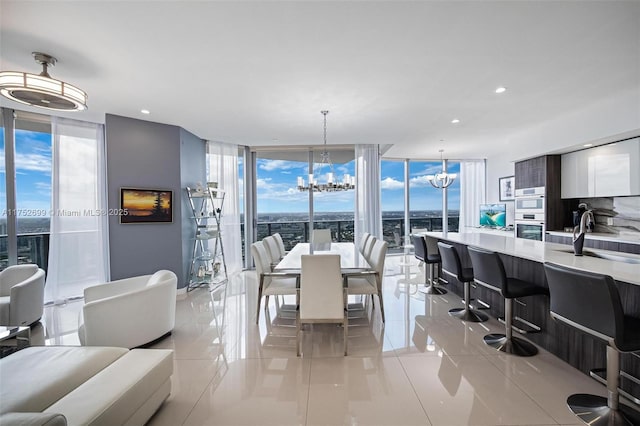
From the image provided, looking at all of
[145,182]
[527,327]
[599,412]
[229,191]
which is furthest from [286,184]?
[599,412]

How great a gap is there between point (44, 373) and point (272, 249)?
2.84 meters

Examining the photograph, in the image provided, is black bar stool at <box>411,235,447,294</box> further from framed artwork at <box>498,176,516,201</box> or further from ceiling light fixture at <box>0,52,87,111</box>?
ceiling light fixture at <box>0,52,87,111</box>

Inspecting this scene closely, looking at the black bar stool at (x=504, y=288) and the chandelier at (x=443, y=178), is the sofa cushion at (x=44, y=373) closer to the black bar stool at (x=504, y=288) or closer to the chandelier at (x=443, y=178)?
the black bar stool at (x=504, y=288)

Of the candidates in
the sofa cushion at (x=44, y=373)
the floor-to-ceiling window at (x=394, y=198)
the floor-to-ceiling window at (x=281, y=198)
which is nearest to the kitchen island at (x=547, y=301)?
the sofa cushion at (x=44, y=373)

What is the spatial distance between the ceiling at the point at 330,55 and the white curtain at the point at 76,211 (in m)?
0.52

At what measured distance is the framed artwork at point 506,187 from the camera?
21.6 feet

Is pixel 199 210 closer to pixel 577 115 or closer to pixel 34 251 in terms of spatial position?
pixel 34 251

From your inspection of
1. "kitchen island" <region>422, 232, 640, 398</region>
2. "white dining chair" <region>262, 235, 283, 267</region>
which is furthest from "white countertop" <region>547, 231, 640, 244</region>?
"white dining chair" <region>262, 235, 283, 267</region>

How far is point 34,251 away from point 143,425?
4185 millimetres

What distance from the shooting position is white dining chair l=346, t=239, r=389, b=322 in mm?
3328

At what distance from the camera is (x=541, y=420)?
1768 millimetres

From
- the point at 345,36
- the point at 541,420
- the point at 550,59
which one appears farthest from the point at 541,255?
the point at 345,36

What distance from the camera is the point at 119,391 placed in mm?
1523

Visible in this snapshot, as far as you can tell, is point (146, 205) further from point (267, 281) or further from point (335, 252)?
point (335, 252)
